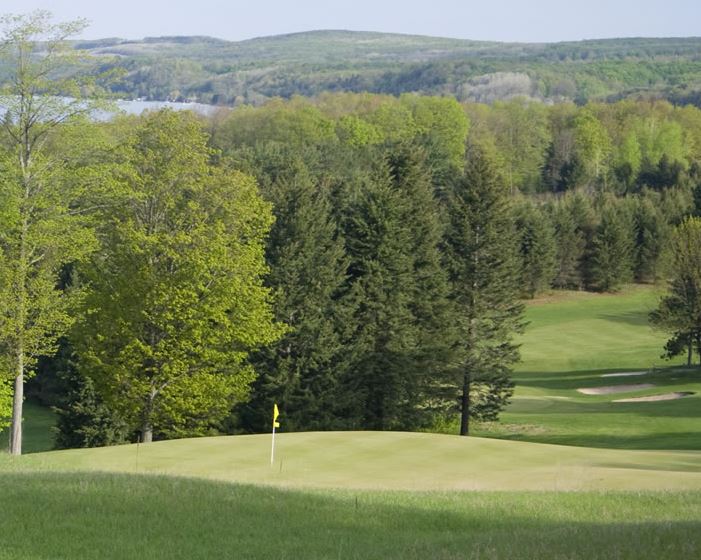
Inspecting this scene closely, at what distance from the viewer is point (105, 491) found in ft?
62.4

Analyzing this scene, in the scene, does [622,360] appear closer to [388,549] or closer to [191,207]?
[191,207]

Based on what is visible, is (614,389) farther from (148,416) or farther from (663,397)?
(148,416)

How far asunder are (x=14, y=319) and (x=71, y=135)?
591 cm

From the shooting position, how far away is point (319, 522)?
17.7 metres

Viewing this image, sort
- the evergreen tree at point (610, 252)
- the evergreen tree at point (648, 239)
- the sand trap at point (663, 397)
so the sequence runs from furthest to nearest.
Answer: the evergreen tree at point (648, 239) < the evergreen tree at point (610, 252) < the sand trap at point (663, 397)

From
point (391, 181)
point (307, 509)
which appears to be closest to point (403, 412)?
point (391, 181)

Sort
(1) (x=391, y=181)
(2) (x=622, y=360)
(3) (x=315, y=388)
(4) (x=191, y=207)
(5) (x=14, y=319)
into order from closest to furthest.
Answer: (5) (x=14, y=319) < (4) (x=191, y=207) < (3) (x=315, y=388) < (1) (x=391, y=181) < (2) (x=622, y=360)

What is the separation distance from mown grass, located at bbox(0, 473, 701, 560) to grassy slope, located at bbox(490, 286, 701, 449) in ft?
68.2

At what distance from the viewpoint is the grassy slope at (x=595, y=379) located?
45.1 metres

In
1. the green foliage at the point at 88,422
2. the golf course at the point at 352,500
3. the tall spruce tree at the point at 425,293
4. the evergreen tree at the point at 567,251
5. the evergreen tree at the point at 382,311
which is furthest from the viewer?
the evergreen tree at the point at 567,251

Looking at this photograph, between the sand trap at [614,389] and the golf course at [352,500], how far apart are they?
21861 mm

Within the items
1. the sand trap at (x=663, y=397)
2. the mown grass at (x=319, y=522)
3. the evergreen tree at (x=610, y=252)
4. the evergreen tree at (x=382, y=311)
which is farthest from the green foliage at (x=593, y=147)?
the mown grass at (x=319, y=522)

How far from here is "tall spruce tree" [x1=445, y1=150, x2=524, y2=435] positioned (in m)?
48.7

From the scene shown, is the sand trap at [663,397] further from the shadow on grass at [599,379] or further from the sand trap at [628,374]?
the sand trap at [628,374]
